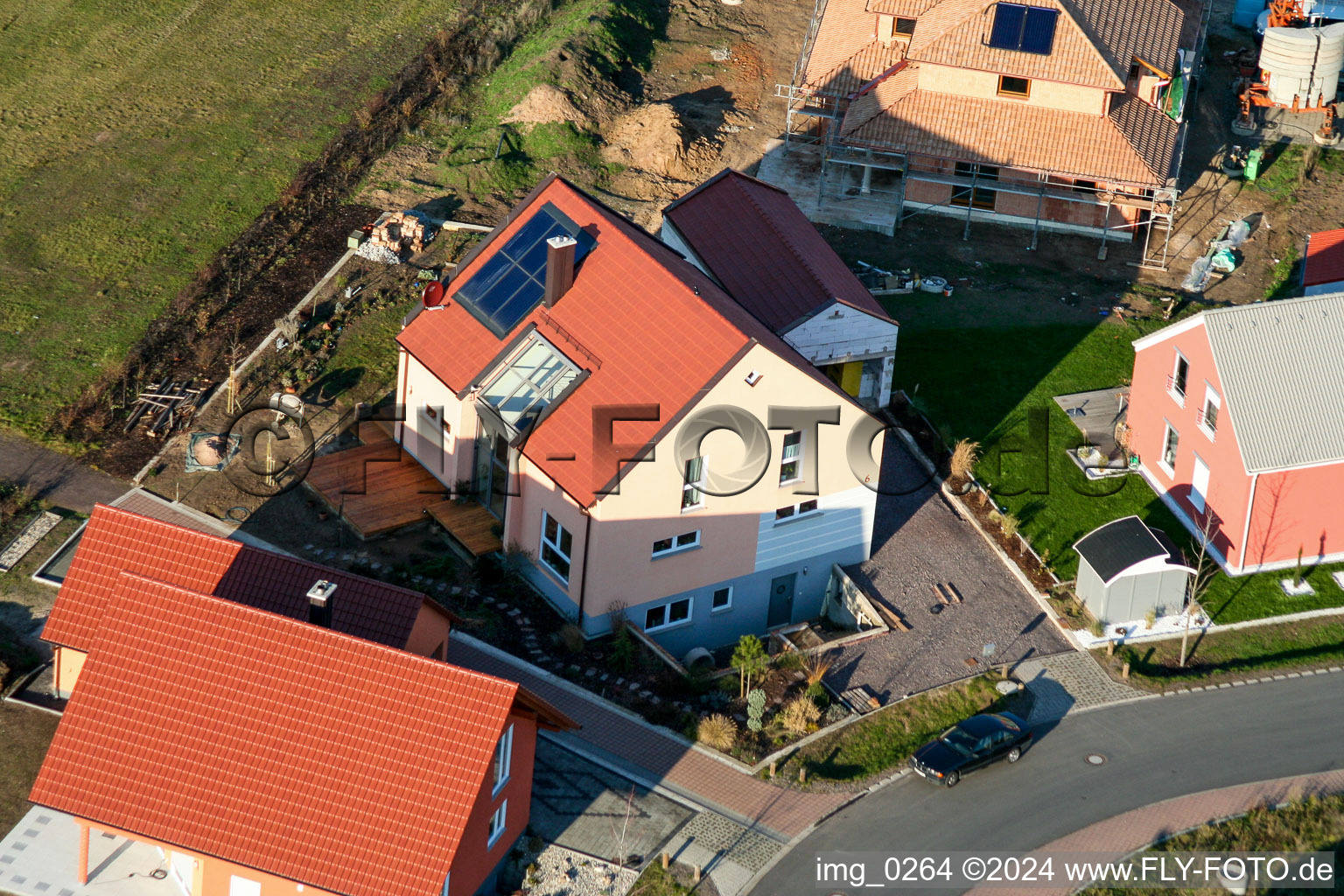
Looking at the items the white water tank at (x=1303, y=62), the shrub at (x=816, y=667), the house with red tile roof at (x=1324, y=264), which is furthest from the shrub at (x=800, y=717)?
the white water tank at (x=1303, y=62)

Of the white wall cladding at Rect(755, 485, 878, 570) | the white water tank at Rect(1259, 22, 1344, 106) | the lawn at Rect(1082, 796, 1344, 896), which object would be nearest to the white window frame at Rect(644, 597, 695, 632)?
the white wall cladding at Rect(755, 485, 878, 570)

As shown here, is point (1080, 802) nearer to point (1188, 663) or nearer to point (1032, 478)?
point (1188, 663)

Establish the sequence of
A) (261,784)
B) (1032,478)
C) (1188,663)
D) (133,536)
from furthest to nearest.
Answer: (1032,478) < (1188,663) < (133,536) < (261,784)

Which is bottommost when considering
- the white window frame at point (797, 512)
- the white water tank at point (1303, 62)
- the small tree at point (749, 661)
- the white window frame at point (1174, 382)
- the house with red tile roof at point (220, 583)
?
the small tree at point (749, 661)

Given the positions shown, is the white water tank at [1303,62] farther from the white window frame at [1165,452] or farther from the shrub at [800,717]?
the shrub at [800,717]

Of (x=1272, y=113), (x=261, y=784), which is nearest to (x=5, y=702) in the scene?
(x=261, y=784)

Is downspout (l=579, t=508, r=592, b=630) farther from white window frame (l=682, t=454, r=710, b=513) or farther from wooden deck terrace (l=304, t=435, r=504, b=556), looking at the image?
wooden deck terrace (l=304, t=435, r=504, b=556)
